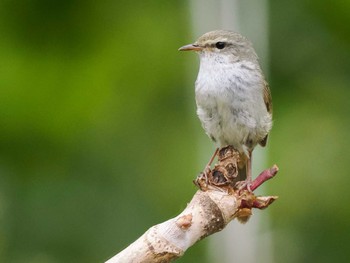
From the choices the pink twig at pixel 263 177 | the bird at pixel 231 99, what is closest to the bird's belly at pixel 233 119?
the bird at pixel 231 99

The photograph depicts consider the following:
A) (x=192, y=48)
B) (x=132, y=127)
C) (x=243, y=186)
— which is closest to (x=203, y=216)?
(x=243, y=186)

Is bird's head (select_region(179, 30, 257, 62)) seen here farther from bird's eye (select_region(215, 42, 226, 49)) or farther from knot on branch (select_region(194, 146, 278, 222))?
knot on branch (select_region(194, 146, 278, 222))

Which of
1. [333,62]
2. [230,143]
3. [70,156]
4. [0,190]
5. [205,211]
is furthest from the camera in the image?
[333,62]

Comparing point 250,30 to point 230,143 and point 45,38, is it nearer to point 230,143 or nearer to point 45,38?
point 45,38

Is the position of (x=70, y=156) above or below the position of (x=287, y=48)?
below

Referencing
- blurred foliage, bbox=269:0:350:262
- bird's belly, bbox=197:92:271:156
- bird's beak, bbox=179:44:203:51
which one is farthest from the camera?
blurred foliage, bbox=269:0:350:262

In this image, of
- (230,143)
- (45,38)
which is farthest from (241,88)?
(45,38)

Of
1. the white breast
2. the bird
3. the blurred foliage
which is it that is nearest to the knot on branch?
the bird
